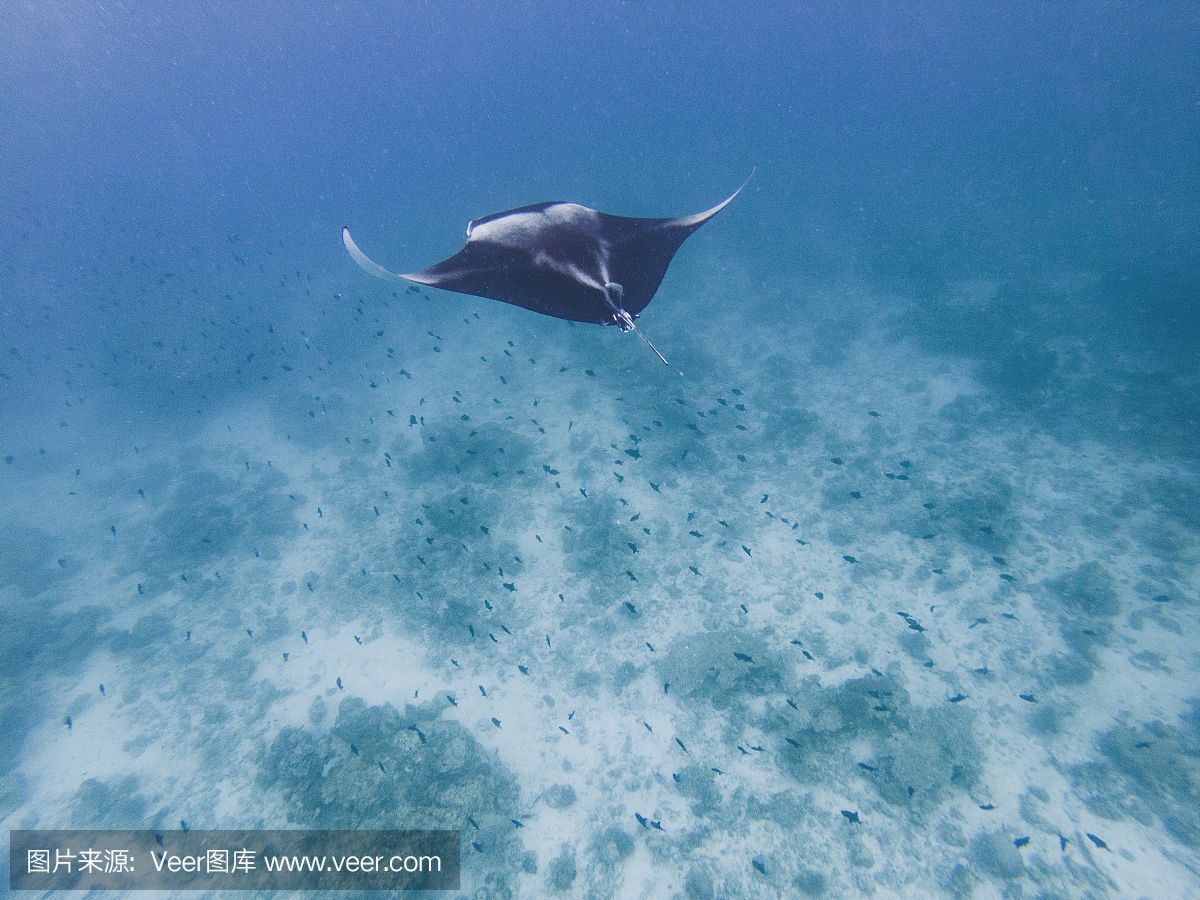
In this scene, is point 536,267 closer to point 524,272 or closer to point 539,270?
point 539,270

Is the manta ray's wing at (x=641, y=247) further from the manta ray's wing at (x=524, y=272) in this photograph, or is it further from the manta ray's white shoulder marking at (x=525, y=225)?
the manta ray's wing at (x=524, y=272)

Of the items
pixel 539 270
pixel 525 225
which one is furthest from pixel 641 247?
pixel 539 270

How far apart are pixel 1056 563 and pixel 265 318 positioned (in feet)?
131

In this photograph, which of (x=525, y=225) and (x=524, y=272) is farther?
(x=525, y=225)

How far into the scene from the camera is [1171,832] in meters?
8.45
